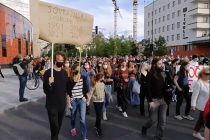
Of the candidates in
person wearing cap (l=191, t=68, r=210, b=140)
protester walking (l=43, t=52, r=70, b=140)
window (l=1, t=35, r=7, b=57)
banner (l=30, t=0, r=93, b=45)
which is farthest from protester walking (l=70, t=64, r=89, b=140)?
window (l=1, t=35, r=7, b=57)

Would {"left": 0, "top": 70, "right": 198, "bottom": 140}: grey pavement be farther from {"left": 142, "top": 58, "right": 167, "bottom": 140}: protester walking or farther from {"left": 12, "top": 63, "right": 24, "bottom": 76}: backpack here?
{"left": 12, "top": 63, "right": 24, "bottom": 76}: backpack

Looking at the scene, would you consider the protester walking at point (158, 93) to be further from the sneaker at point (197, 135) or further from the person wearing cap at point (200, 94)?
the sneaker at point (197, 135)

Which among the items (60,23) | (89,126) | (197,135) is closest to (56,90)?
(60,23)

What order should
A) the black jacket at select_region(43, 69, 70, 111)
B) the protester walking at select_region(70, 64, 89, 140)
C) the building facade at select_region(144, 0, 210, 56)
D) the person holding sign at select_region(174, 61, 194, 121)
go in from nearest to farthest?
the black jacket at select_region(43, 69, 70, 111), the protester walking at select_region(70, 64, 89, 140), the person holding sign at select_region(174, 61, 194, 121), the building facade at select_region(144, 0, 210, 56)

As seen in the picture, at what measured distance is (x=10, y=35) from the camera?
46.0 m

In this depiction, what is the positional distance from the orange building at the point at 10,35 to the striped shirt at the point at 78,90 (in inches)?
1388

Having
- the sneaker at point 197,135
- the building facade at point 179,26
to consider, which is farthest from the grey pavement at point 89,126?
the building facade at point 179,26

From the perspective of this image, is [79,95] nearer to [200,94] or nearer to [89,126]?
[89,126]

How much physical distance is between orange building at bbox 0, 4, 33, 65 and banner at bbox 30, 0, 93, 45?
35368 millimetres

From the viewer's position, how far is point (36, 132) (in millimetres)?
8930

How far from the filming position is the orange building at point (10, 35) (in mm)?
42750

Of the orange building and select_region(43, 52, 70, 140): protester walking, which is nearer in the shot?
select_region(43, 52, 70, 140): protester walking

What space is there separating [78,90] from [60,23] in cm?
148

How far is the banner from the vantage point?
274 inches
